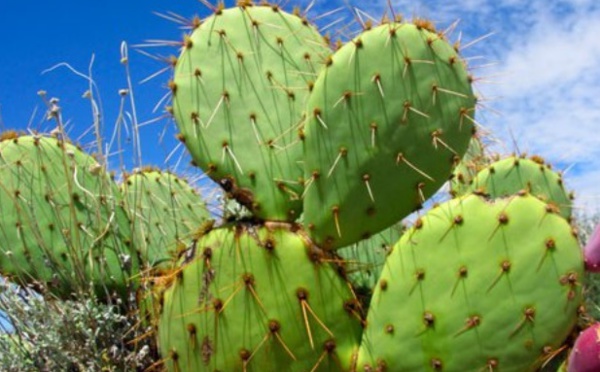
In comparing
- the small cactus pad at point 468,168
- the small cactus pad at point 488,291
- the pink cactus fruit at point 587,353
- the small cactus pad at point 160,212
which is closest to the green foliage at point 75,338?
the small cactus pad at point 160,212

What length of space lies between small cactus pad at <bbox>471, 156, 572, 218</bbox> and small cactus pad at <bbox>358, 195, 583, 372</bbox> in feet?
3.75

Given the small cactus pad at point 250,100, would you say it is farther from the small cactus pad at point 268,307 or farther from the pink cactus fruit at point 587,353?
the pink cactus fruit at point 587,353

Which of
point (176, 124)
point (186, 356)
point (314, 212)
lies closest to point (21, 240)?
point (176, 124)

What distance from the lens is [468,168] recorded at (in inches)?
145

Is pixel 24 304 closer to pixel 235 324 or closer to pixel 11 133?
pixel 11 133

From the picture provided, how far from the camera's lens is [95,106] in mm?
3371

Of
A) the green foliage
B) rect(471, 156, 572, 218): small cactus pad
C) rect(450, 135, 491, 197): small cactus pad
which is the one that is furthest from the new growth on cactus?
rect(471, 156, 572, 218): small cactus pad

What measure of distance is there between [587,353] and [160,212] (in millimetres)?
2134

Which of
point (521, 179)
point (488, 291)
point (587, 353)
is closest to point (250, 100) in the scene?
point (488, 291)

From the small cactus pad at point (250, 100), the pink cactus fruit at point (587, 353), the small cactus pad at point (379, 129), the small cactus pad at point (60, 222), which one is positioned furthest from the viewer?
the small cactus pad at point (60, 222)

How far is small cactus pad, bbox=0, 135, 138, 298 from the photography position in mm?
3264

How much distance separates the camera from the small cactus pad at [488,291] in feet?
7.10

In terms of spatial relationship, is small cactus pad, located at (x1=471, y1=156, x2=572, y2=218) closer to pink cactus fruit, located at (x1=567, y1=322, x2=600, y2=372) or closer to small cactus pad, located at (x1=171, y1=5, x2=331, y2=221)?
small cactus pad, located at (x1=171, y1=5, x2=331, y2=221)

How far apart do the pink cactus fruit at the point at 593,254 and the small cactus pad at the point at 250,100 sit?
2.63 ft
